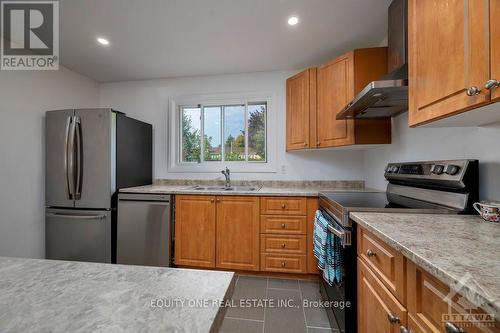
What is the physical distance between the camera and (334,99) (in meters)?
2.12

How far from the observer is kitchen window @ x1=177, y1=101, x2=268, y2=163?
9.58 ft

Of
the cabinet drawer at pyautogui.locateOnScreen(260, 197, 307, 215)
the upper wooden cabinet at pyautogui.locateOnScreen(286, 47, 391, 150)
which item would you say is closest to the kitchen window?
the upper wooden cabinet at pyautogui.locateOnScreen(286, 47, 391, 150)

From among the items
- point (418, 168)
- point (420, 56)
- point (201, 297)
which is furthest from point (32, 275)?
point (418, 168)

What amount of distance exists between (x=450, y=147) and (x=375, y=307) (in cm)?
111

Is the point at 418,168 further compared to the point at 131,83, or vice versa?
the point at 131,83

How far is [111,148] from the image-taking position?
2.26 meters

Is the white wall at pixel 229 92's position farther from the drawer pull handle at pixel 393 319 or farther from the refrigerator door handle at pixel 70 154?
the drawer pull handle at pixel 393 319

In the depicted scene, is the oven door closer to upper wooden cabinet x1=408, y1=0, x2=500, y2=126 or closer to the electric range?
the electric range

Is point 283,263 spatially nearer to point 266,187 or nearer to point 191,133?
point 266,187

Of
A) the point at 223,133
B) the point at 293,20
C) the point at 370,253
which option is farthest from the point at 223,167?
the point at 370,253

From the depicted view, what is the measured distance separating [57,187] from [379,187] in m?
3.55

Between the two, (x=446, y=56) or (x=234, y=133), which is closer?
(x=446, y=56)

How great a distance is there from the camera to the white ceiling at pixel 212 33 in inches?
65.9

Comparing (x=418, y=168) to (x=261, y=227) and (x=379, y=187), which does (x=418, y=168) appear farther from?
(x=261, y=227)
